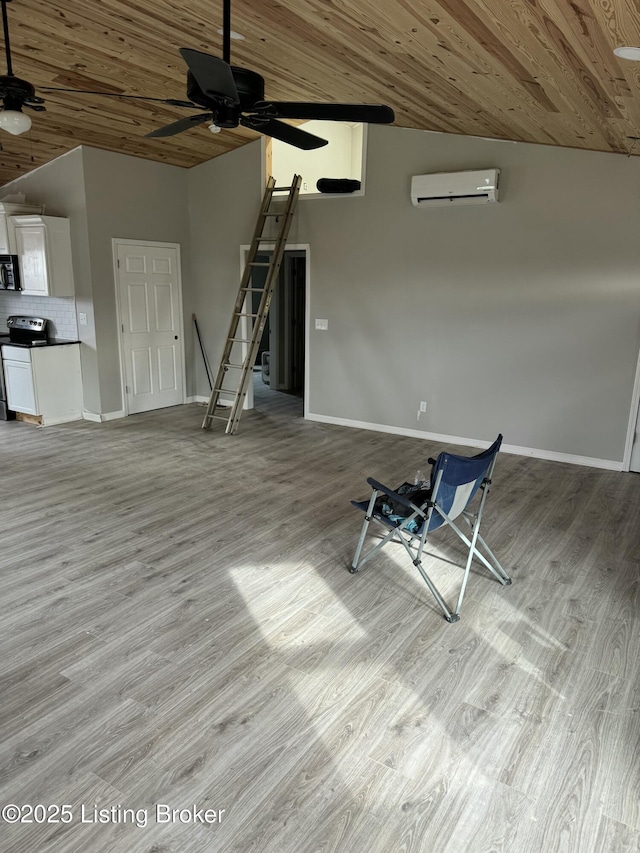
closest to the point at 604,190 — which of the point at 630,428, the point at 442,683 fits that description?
the point at 630,428

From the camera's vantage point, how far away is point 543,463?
19.2ft

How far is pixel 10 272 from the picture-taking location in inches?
281

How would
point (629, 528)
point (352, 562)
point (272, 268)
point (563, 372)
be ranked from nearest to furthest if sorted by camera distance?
point (352, 562) → point (629, 528) → point (563, 372) → point (272, 268)

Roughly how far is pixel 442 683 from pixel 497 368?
410 cm

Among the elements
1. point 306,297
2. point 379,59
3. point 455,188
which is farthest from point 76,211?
point 379,59

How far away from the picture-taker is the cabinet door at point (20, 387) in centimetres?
684

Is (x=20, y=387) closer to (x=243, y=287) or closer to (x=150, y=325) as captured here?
(x=150, y=325)

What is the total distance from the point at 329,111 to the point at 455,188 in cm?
317

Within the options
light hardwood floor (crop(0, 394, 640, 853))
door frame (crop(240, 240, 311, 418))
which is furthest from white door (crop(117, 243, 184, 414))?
light hardwood floor (crop(0, 394, 640, 853))

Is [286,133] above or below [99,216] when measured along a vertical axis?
above

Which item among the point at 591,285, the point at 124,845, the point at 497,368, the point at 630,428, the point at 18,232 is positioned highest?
the point at 18,232

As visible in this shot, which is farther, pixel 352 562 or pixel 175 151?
pixel 175 151

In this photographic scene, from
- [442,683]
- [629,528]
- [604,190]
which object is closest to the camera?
[442,683]

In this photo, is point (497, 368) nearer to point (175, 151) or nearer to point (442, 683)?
point (442, 683)
